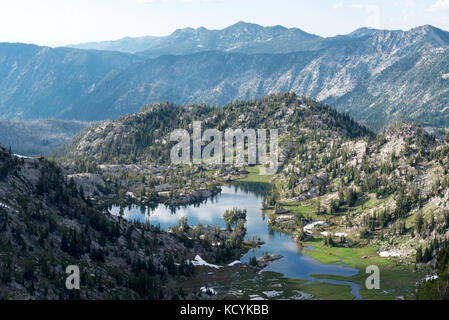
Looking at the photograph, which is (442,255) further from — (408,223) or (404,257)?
(408,223)

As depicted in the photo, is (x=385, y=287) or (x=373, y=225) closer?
(x=385, y=287)

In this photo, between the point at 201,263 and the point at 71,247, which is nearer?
the point at 71,247

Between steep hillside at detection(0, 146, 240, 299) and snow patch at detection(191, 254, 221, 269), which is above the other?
steep hillside at detection(0, 146, 240, 299)

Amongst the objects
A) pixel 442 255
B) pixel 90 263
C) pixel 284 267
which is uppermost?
pixel 442 255

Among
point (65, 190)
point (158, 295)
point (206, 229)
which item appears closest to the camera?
point (158, 295)

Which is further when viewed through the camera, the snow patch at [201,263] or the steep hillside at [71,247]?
the snow patch at [201,263]

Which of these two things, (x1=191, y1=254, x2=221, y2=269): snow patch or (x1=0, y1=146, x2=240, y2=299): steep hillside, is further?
(x1=191, y1=254, x2=221, y2=269): snow patch

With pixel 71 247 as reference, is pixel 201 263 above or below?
below

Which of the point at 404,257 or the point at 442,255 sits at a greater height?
the point at 442,255

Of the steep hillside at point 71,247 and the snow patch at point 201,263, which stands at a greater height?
the steep hillside at point 71,247

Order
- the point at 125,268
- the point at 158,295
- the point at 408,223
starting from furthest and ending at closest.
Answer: the point at 408,223 < the point at 125,268 < the point at 158,295

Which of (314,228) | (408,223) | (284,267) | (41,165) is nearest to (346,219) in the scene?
(314,228)
